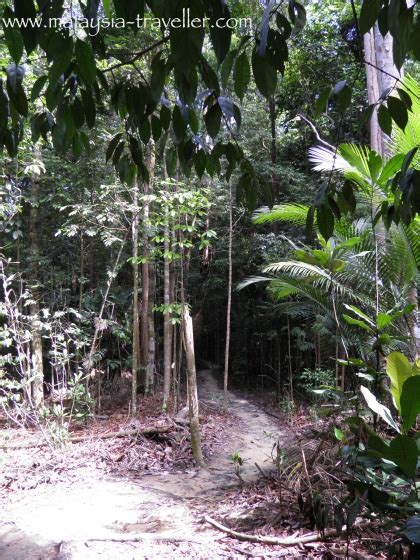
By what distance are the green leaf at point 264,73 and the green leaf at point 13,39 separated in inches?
19.5

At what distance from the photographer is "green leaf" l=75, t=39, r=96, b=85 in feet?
3.05

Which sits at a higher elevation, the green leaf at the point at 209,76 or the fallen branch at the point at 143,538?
the green leaf at the point at 209,76

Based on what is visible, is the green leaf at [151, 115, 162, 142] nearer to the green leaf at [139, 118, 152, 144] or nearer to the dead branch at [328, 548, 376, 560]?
the green leaf at [139, 118, 152, 144]

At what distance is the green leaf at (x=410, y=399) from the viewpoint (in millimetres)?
1880

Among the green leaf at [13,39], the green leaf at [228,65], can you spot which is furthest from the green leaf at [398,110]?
the green leaf at [13,39]

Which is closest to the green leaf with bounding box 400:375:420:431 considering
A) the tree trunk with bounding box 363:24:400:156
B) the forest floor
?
the forest floor

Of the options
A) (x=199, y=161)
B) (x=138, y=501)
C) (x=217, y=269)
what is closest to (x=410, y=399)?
(x=199, y=161)

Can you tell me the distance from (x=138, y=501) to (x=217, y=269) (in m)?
8.29

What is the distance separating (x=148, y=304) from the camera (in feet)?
28.2

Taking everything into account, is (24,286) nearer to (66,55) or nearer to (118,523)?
(118,523)

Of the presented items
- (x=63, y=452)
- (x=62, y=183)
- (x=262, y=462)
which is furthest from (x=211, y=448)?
(x=62, y=183)

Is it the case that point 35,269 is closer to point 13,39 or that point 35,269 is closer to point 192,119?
point 192,119

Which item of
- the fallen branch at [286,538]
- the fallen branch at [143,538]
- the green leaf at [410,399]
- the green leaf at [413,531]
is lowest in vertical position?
the fallen branch at [143,538]

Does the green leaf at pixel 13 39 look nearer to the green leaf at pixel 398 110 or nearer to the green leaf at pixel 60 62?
the green leaf at pixel 60 62
